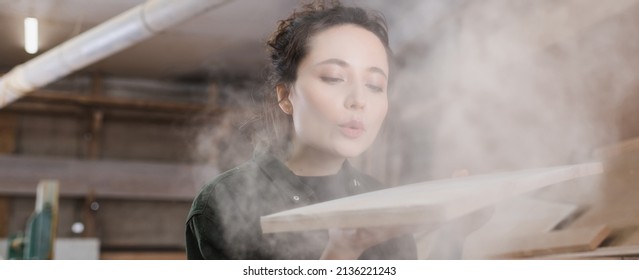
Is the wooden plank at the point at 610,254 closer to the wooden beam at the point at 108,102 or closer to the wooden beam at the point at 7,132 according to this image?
the wooden beam at the point at 108,102

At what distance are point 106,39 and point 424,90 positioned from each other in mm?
679

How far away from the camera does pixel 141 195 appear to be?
5.25 feet

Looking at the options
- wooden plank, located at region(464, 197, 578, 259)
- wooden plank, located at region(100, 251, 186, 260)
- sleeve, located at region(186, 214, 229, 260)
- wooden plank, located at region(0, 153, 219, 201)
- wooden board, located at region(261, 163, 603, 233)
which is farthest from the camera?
wooden plank, located at region(0, 153, 219, 201)

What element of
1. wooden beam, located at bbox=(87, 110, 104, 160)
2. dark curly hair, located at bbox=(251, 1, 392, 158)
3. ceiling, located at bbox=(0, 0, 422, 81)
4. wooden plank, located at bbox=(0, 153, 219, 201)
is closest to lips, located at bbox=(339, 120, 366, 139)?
dark curly hair, located at bbox=(251, 1, 392, 158)

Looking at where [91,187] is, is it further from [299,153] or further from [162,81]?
[299,153]

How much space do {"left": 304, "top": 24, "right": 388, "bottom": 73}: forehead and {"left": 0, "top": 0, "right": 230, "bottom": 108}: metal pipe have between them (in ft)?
1.03

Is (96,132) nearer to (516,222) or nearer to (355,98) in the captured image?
(355,98)

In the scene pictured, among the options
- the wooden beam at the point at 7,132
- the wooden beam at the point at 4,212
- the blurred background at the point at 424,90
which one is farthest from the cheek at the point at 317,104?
the wooden beam at the point at 4,212

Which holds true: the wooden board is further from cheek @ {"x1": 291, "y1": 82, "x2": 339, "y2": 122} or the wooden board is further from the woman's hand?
cheek @ {"x1": 291, "y1": 82, "x2": 339, "y2": 122}

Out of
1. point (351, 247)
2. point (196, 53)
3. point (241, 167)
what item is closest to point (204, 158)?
point (241, 167)

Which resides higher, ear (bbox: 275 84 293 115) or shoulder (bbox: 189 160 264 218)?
ear (bbox: 275 84 293 115)

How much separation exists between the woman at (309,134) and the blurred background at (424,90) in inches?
2.0

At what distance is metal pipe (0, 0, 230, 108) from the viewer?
137cm
